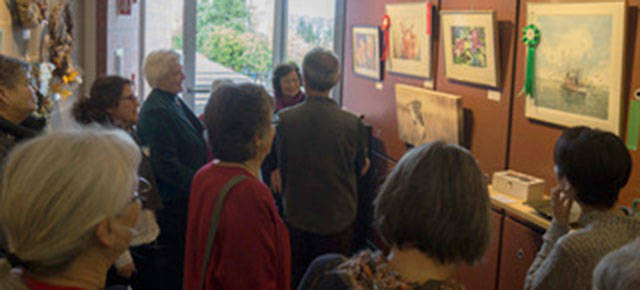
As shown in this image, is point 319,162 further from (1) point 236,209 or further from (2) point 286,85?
(1) point 236,209

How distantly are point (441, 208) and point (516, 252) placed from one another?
2277mm

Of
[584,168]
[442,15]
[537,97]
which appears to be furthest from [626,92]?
[442,15]

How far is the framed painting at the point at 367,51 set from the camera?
5.15m

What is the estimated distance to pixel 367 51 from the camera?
5.35 metres

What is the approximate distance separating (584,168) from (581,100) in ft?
3.45

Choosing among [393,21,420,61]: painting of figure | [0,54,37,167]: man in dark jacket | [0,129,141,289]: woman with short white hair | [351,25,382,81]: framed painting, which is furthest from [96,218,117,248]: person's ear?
[351,25,382,81]: framed painting

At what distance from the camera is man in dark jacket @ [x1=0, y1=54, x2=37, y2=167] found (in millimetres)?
2258

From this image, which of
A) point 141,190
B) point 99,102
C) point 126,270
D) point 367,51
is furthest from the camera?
point 367,51

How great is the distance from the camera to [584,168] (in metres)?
2.07

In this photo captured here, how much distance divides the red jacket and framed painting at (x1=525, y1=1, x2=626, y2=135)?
1696mm

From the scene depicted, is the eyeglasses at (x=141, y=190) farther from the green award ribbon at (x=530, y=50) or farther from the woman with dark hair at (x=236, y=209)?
the green award ribbon at (x=530, y=50)

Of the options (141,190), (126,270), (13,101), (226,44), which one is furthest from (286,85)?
(141,190)

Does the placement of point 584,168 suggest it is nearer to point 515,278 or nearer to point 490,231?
point 490,231

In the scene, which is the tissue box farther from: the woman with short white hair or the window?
the window
